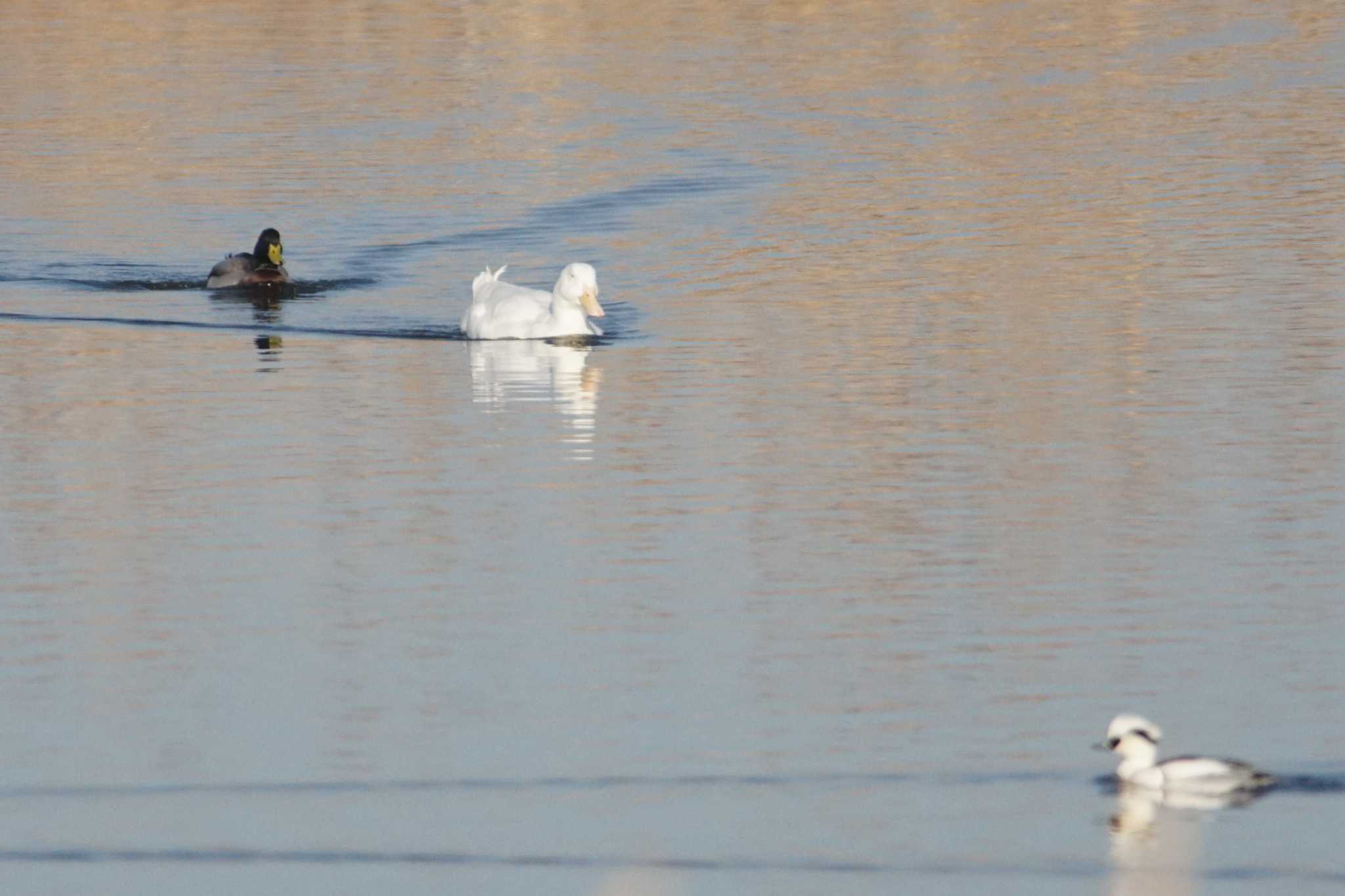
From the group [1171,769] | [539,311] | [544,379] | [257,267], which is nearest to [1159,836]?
[1171,769]

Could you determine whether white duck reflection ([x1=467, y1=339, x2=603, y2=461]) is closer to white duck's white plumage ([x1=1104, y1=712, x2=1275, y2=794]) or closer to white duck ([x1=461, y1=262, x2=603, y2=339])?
white duck ([x1=461, y1=262, x2=603, y2=339])

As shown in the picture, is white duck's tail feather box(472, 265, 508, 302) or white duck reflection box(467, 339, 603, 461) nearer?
white duck reflection box(467, 339, 603, 461)

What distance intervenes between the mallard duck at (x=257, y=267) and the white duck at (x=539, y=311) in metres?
2.94

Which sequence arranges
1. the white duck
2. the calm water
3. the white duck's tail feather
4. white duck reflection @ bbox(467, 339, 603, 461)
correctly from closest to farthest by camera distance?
the calm water
white duck reflection @ bbox(467, 339, 603, 461)
the white duck
the white duck's tail feather

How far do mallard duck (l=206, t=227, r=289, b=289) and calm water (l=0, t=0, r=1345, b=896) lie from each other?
347mm

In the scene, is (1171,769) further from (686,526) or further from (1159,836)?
(686,526)

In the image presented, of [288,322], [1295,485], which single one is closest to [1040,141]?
[288,322]

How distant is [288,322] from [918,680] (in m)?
11.2

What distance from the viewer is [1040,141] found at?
2939cm

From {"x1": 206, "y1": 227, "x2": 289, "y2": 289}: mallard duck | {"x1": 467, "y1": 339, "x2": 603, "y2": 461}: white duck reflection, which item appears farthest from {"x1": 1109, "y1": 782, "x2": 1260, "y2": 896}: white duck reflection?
{"x1": 206, "y1": 227, "x2": 289, "y2": 289}: mallard duck

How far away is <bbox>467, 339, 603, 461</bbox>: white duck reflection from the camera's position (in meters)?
15.4

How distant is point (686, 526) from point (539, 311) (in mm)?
6930

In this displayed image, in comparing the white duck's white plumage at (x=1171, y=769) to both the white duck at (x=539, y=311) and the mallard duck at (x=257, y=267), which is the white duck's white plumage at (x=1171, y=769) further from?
the mallard duck at (x=257, y=267)

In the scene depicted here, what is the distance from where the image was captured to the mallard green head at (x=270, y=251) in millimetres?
21656
